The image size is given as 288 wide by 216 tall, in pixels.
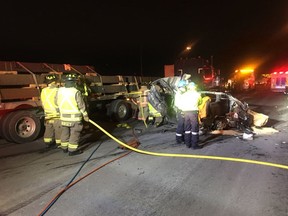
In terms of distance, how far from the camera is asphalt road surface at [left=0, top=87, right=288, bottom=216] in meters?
3.79

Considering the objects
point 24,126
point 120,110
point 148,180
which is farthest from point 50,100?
point 120,110

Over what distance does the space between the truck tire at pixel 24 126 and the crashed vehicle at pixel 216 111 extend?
386cm

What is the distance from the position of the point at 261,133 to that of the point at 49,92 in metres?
6.32

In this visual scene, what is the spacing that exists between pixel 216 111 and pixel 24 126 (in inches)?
233

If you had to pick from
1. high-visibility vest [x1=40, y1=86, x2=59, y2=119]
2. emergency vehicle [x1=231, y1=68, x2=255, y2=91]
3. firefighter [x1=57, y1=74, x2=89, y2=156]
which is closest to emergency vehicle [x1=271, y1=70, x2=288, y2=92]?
emergency vehicle [x1=231, y1=68, x2=255, y2=91]

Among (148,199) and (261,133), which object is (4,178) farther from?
(261,133)

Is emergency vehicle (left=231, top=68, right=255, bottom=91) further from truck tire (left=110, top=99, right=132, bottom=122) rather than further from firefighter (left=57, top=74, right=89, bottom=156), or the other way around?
firefighter (left=57, top=74, right=89, bottom=156)

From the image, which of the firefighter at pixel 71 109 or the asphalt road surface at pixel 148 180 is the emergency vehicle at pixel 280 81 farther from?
the firefighter at pixel 71 109

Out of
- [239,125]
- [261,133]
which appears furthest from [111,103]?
[261,133]

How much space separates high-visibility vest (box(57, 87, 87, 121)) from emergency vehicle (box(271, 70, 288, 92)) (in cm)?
1901

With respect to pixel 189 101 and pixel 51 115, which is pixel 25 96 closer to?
pixel 51 115

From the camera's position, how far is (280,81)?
2153 cm

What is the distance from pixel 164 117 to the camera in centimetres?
945

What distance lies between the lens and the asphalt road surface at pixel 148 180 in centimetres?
379
